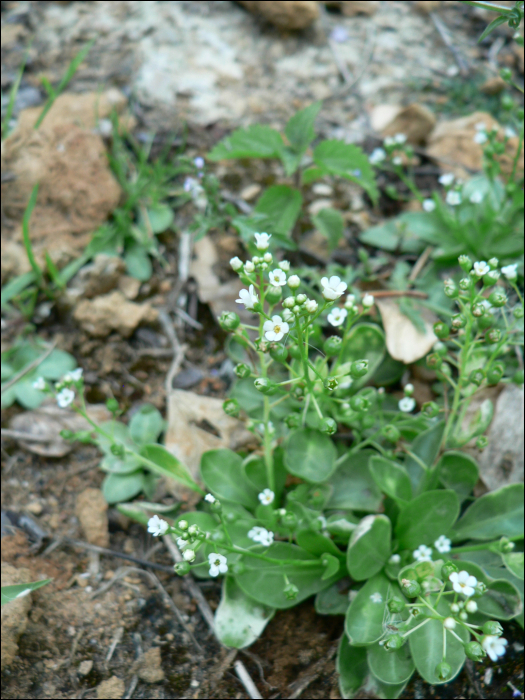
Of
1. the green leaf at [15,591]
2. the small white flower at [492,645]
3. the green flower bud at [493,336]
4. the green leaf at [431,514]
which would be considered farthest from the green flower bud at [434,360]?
the green leaf at [15,591]

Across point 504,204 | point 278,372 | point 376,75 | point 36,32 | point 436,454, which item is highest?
point 36,32

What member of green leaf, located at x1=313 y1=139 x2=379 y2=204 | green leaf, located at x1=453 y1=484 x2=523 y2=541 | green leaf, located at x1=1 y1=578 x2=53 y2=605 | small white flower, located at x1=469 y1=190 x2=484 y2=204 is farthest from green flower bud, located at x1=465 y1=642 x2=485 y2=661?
small white flower, located at x1=469 y1=190 x2=484 y2=204

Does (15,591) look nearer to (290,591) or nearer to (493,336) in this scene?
(290,591)

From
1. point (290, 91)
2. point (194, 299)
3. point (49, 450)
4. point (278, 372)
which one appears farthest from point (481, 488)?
point (290, 91)

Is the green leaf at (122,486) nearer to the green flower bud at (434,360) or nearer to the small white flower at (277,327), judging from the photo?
the small white flower at (277,327)

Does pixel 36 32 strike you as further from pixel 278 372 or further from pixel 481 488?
pixel 481 488

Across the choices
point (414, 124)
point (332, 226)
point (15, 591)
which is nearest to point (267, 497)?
point (15, 591)

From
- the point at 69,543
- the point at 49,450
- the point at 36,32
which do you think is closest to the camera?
the point at 69,543
